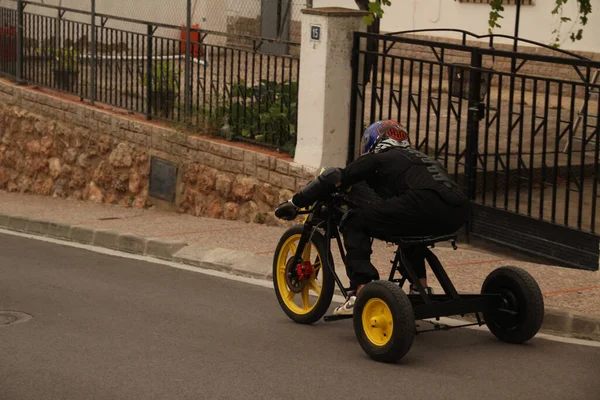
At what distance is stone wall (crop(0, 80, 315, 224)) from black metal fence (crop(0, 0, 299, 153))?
0.31m

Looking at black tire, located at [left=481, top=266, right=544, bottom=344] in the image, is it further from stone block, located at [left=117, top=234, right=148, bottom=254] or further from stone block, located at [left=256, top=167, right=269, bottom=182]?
stone block, located at [left=256, top=167, right=269, bottom=182]

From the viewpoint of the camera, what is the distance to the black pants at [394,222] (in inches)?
301

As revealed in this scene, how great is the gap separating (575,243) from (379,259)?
1.83 meters

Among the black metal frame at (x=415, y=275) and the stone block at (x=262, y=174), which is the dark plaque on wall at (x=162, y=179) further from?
the black metal frame at (x=415, y=275)

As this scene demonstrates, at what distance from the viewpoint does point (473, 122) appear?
37.6 ft

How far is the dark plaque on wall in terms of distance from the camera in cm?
1570

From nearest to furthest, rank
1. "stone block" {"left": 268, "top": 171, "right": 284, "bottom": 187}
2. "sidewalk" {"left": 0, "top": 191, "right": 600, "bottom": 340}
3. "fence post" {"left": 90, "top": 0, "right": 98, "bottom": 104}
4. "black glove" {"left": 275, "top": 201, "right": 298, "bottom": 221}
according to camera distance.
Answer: "black glove" {"left": 275, "top": 201, "right": 298, "bottom": 221}
"sidewalk" {"left": 0, "top": 191, "right": 600, "bottom": 340}
"stone block" {"left": 268, "top": 171, "right": 284, "bottom": 187}
"fence post" {"left": 90, "top": 0, "right": 98, "bottom": 104}

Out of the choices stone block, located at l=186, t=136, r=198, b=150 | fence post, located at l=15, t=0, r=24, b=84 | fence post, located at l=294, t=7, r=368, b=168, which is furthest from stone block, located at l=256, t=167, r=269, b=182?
fence post, located at l=15, t=0, r=24, b=84

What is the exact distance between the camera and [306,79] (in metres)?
13.0

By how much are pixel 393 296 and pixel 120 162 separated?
10065 millimetres

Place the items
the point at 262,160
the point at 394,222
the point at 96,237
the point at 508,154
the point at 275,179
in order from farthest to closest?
the point at 262,160 < the point at 275,179 < the point at 96,237 < the point at 508,154 < the point at 394,222

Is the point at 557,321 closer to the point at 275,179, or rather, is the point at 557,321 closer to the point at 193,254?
the point at 193,254

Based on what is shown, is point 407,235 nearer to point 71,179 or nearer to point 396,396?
point 396,396

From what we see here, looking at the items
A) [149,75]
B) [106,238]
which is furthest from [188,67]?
[106,238]
